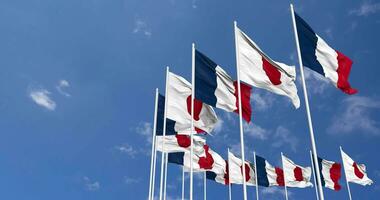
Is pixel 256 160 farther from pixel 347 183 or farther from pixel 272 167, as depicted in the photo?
pixel 347 183

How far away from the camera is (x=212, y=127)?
2038 centimetres

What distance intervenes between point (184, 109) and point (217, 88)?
421cm

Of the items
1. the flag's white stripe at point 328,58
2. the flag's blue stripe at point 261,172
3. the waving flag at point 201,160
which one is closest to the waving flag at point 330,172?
the flag's blue stripe at point 261,172

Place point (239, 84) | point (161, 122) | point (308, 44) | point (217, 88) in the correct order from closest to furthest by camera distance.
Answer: point (239, 84), point (308, 44), point (217, 88), point (161, 122)

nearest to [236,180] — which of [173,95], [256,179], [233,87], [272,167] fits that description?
[256,179]

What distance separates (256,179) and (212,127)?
15.2m

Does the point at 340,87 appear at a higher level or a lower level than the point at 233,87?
lower

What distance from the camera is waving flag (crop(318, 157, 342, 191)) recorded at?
35.6 metres

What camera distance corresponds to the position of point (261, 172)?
3531 centimetres

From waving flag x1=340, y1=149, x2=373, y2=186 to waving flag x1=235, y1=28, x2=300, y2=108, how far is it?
2249cm

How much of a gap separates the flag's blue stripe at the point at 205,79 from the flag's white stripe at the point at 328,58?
4.73 meters

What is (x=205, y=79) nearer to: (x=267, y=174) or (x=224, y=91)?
(x=224, y=91)

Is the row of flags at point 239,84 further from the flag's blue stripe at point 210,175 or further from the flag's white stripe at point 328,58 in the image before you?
the flag's blue stripe at point 210,175

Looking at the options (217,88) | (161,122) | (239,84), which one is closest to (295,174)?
(161,122)
